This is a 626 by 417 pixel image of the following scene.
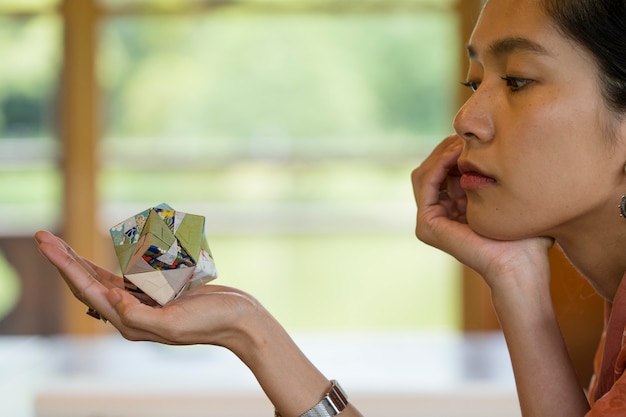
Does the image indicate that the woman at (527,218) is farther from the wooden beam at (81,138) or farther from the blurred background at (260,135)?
the wooden beam at (81,138)

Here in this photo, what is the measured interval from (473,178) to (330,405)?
40cm

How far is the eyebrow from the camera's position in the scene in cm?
131

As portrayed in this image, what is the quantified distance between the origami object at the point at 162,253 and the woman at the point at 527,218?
3 cm

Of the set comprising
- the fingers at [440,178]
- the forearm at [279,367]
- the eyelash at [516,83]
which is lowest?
the forearm at [279,367]

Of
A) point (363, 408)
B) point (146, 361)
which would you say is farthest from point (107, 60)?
point (363, 408)

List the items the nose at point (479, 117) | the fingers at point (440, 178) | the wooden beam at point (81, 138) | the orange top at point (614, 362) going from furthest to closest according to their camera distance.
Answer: the wooden beam at point (81, 138) → the fingers at point (440, 178) → the nose at point (479, 117) → the orange top at point (614, 362)

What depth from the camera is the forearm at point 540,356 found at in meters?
1.47

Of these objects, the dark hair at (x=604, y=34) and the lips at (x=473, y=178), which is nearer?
the dark hair at (x=604, y=34)

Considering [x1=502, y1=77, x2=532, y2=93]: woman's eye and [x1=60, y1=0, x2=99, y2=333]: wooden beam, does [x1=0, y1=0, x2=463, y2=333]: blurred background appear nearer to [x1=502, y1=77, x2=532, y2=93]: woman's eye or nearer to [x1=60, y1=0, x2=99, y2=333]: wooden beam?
[x1=60, y1=0, x2=99, y2=333]: wooden beam

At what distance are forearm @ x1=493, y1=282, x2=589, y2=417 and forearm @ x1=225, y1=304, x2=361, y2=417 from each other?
0.29 m

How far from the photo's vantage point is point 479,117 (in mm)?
1377

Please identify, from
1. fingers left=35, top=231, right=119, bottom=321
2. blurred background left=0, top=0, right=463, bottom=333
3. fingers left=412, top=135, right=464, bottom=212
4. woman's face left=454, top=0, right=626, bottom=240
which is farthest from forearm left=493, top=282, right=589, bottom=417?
blurred background left=0, top=0, right=463, bottom=333

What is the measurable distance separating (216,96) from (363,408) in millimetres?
3183

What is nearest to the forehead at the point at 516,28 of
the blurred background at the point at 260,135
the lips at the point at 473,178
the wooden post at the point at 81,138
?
the lips at the point at 473,178
